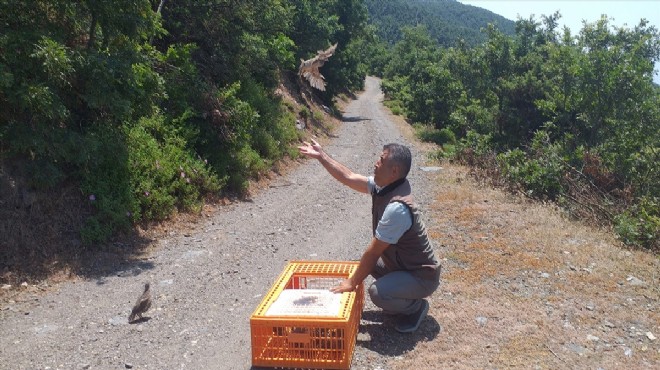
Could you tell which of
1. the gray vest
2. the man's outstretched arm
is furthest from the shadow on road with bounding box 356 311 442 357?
the man's outstretched arm

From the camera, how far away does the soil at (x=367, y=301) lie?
4441 millimetres

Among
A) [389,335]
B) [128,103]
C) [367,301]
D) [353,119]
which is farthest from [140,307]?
[353,119]

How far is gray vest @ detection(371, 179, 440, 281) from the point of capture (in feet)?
14.5

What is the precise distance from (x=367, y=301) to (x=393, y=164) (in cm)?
176

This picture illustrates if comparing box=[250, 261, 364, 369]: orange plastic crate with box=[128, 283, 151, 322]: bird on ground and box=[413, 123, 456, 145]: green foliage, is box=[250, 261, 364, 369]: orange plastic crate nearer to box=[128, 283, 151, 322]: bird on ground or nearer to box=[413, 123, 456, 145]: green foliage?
box=[128, 283, 151, 322]: bird on ground

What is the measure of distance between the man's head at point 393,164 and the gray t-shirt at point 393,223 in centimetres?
25

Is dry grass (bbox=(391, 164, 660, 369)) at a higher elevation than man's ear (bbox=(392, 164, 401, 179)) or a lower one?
lower

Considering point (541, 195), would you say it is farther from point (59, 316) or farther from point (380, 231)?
point (59, 316)

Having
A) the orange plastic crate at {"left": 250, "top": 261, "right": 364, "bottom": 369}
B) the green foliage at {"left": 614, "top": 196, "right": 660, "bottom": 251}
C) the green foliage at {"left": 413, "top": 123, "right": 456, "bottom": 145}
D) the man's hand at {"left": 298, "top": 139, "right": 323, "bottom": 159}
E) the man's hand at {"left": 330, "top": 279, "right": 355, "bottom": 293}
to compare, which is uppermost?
the man's hand at {"left": 298, "top": 139, "right": 323, "bottom": 159}

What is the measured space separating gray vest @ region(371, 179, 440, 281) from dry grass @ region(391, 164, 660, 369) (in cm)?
63


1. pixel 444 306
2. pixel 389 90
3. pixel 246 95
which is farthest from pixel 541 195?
pixel 389 90

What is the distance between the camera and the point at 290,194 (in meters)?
11.6

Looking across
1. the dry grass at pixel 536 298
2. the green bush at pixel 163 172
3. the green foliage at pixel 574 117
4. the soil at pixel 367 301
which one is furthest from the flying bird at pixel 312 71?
the dry grass at pixel 536 298

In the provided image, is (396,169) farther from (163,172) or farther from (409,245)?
(163,172)
